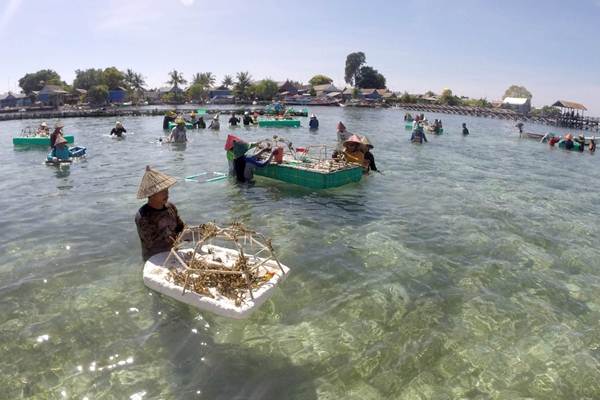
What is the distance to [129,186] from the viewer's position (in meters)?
18.0

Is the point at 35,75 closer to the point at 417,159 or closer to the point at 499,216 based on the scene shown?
the point at 417,159

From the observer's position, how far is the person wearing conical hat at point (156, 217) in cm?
761

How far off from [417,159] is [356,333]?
2161 centimetres

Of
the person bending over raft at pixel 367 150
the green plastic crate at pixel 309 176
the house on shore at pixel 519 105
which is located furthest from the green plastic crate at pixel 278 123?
the house on shore at pixel 519 105

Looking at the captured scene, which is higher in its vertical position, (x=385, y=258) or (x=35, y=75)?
(x=35, y=75)

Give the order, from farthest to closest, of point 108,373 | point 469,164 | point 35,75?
point 35,75, point 469,164, point 108,373

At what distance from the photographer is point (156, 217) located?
795 cm

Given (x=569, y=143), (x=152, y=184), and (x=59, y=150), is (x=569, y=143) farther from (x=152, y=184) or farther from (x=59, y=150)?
(x=59, y=150)

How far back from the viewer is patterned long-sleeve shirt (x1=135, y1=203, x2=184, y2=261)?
787 cm

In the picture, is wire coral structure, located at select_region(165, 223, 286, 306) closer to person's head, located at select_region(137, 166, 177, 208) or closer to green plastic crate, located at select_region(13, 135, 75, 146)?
person's head, located at select_region(137, 166, 177, 208)

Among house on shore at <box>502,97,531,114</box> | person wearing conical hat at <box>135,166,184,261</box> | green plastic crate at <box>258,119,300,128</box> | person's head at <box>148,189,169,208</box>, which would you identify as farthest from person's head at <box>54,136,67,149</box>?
house on shore at <box>502,97,531,114</box>

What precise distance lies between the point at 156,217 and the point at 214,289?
2124mm

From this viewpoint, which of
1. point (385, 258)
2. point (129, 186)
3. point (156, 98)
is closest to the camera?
point (385, 258)

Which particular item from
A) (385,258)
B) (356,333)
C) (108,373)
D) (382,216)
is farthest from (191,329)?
(382,216)
